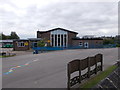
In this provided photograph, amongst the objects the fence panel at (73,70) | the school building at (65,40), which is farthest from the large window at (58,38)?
the fence panel at (73,70)

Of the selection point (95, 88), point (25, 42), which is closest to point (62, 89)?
point (95, 88)

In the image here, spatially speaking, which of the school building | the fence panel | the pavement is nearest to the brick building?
the school building

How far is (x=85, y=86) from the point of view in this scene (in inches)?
229

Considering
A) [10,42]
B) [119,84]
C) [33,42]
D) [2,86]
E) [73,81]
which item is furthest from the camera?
[10,42]

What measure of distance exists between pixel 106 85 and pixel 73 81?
1.36 metres

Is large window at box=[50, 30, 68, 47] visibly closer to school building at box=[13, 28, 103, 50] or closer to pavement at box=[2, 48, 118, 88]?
school building at box=[13, 28, 103, 50]

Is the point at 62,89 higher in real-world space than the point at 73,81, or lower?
lower

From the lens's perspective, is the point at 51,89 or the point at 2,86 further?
the point at 2,86

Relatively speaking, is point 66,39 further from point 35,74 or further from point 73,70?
point 73,70

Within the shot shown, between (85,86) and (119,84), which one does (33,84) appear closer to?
(85,86)

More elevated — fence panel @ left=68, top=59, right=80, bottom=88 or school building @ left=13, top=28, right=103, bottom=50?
school building @ left=13, top=28, right=103, bottom=50

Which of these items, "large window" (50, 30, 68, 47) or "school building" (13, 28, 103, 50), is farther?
"large window" (50, 30, 68, 47)

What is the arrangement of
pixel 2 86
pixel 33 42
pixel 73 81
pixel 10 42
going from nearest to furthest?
pixel 73 81 < pixel 2 86 < pixel 33 42 < pixel 10 42

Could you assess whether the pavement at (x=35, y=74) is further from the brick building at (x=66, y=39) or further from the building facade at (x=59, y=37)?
the building facade at (x=59, y=37)
